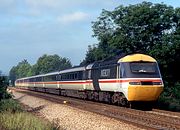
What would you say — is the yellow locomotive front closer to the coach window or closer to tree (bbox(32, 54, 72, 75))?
the coach window

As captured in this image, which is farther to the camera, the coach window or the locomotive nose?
the coach window

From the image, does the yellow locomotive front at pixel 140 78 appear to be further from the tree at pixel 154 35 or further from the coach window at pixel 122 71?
the tree at pixel 154 35

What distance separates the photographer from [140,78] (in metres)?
23.9

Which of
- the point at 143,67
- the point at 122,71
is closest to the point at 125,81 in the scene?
the point at 122,71

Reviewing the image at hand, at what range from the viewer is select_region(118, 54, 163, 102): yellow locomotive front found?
934 inches

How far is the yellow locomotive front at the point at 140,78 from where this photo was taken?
2373 cm

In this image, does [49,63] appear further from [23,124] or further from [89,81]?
[23,124]

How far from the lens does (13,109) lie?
77.0ft

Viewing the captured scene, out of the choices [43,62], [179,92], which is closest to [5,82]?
[179,92]

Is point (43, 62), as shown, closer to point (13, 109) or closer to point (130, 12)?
point (130, 12)

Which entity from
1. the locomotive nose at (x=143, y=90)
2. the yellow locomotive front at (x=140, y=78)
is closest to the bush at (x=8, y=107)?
the yellow locomotive front at (x=140, y=78)

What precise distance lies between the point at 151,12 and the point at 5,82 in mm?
22555

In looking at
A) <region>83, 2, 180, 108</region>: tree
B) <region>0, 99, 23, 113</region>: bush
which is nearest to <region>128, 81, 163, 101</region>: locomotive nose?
<region>0, 99, 23, 113</region>: bush

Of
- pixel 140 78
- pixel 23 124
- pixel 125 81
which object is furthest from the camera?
pixel 125 81
